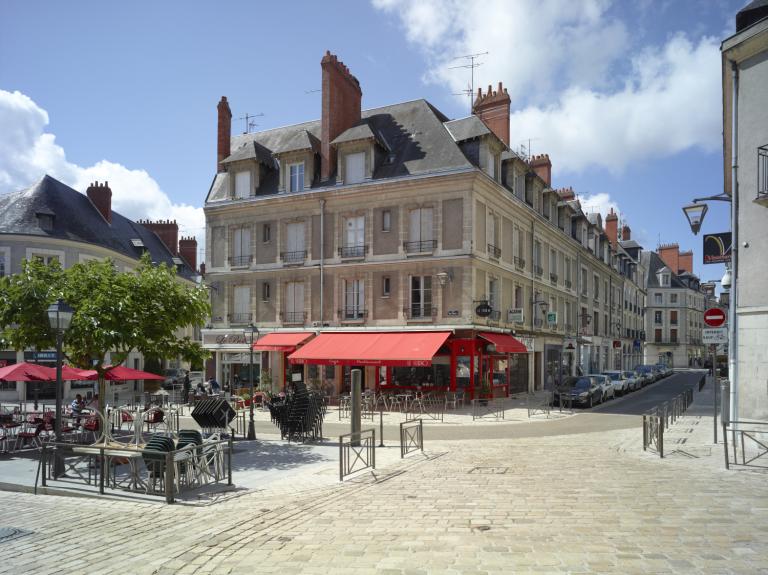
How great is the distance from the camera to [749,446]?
11.7 m

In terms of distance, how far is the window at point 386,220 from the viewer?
24.4 metres

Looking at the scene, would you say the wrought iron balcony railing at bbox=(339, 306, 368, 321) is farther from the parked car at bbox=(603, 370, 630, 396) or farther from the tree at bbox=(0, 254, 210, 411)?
the parked car at bbox=(603, 370, 630, 396)

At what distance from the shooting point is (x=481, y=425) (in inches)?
701

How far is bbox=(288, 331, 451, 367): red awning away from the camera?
69.6 ft

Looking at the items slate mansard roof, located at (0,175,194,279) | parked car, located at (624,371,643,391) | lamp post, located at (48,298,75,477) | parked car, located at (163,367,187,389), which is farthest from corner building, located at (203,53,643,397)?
lamp post, located at (48,298,75,477)

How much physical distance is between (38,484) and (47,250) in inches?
922

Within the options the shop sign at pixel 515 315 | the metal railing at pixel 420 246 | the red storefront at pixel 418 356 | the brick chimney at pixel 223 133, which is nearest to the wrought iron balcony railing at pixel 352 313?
the red storefront at pixel 418 356

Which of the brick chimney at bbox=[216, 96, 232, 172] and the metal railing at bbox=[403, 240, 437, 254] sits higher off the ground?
the brick chimney at bbox=[216, 96, 232, 172]

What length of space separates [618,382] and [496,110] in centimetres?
1511

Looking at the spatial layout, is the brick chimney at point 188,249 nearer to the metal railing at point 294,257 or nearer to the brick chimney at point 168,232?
the brick chimney at point 168,232

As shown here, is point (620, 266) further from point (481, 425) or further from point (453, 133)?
point (481, 425)

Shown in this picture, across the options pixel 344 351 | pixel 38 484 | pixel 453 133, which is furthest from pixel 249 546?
pixel 453 133

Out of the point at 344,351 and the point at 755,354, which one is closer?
the point at 755,354

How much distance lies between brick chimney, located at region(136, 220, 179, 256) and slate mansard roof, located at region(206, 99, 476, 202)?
1623 centimetres
